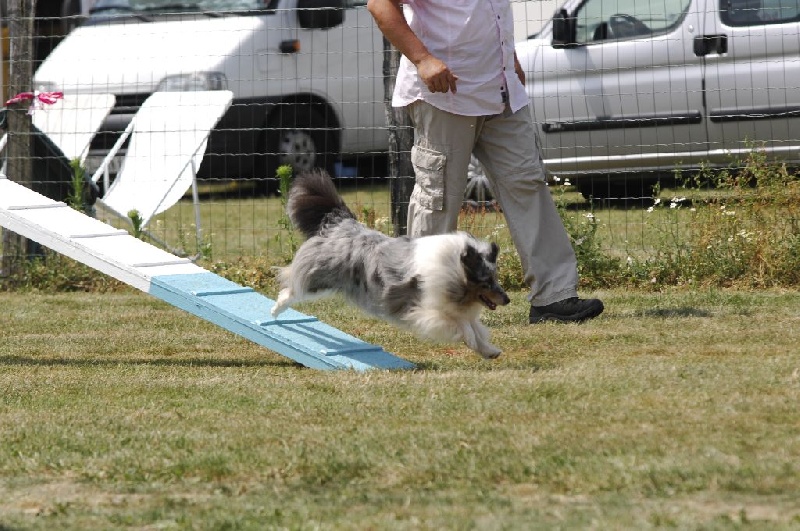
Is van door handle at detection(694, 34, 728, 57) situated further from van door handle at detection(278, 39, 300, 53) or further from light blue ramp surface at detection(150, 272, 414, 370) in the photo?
light blue ramp surface at detection(150, 272, 414, 370)

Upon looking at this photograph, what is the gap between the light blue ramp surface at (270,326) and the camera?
5.59m

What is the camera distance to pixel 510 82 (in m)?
6.20

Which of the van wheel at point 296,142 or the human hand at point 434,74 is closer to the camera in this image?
the human hand at point 434,74

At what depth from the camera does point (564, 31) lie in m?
9.87

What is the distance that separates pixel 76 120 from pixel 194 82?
1.79 metres

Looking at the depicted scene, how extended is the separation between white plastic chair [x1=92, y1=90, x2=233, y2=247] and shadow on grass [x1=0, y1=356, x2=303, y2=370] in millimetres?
3350

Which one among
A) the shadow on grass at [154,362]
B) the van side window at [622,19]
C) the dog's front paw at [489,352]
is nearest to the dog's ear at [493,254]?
the dog's front paw at [489,352]

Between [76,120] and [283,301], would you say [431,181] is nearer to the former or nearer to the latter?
[283,301]

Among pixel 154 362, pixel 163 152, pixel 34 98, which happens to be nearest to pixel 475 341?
pixel 154 362

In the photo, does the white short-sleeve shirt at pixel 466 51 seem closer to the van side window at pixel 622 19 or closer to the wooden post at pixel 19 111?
the wooden post at pixel 19 111

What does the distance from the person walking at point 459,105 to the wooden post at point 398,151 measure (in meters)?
1.80

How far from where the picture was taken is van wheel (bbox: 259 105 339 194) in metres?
11.5

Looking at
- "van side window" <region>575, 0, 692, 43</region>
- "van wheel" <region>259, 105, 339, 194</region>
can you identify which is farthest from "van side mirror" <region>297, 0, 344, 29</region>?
"van side window" <region>575, 0, 692, 43</region>

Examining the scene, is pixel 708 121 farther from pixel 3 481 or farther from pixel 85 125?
pixel 3 481
